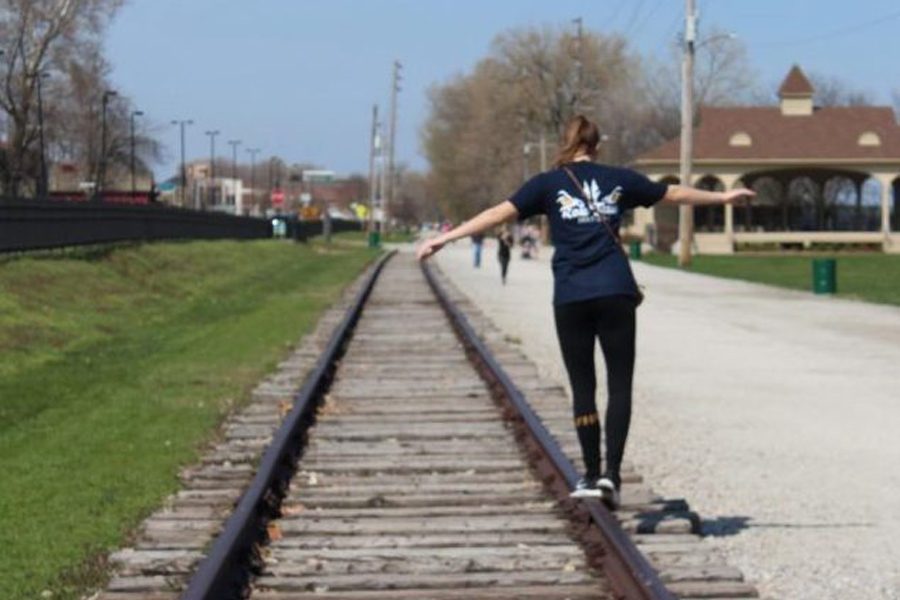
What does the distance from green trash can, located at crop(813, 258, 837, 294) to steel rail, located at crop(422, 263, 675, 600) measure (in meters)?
23.5

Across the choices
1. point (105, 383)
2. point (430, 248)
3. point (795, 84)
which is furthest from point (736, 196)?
point (795, 84)

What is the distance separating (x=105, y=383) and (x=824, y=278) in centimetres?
2434

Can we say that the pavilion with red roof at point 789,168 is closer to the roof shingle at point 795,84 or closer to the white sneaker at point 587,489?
the roof shingle at point 795,84

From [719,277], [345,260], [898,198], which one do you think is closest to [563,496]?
[719,277]

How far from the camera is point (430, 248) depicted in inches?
362

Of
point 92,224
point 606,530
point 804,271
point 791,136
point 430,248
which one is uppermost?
point 791,136

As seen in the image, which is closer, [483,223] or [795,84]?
[483,223]

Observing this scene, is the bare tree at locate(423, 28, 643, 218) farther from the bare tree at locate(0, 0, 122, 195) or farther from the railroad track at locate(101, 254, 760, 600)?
the railroad track at locate(101, 254, 760, 600)

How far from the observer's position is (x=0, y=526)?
9438 millimetres

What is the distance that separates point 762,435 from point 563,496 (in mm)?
4182

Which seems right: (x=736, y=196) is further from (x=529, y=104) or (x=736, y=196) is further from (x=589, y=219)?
(x=529, y=104)

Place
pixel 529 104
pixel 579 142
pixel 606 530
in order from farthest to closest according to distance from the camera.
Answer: pixel 529 104
pixel 579 142
pixel 606 530

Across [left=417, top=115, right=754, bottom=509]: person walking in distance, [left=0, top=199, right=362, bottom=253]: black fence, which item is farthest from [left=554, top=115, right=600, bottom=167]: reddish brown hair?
[left=0, top=199, right=362, bottom=253]: black fence

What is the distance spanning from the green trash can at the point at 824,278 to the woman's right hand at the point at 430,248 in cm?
3128
